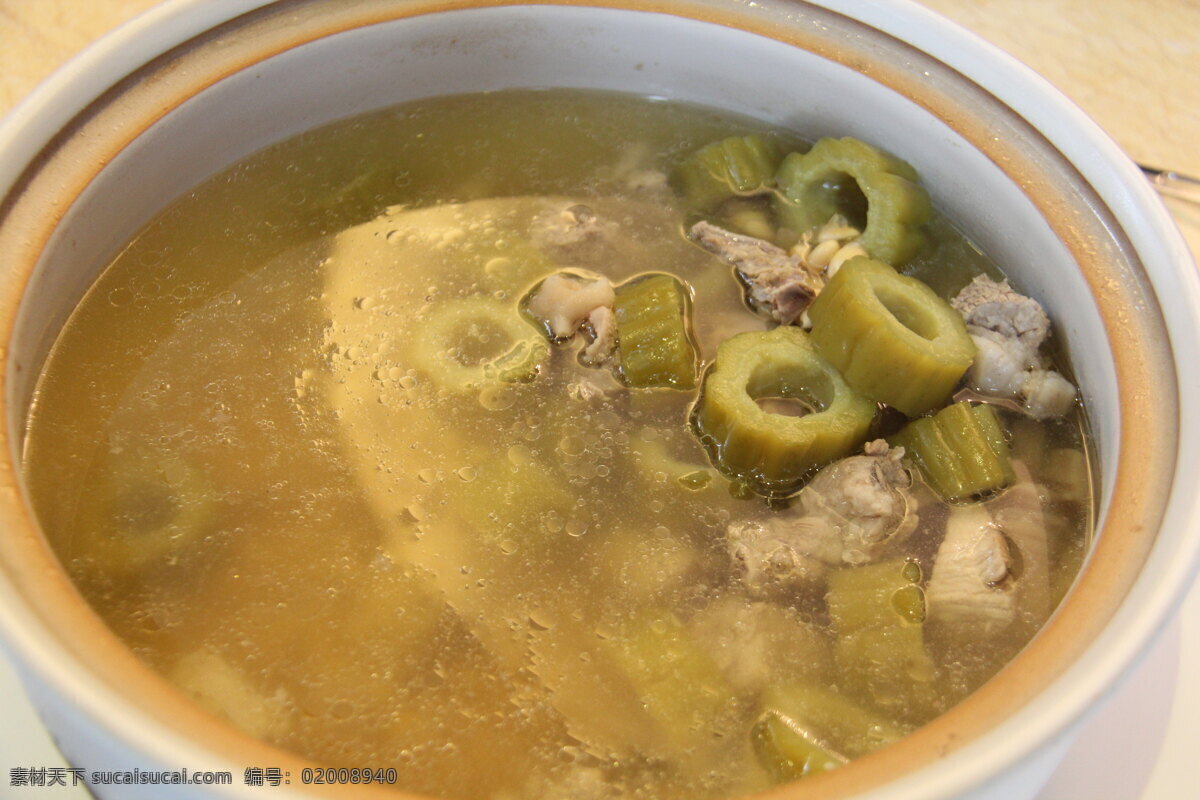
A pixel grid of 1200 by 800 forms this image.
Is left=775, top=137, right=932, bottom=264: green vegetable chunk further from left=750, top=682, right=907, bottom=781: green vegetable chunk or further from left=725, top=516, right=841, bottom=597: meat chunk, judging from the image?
left=750, top=682, right=907, bottom=781: green vegetable chunk

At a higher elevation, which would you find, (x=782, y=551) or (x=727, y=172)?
(x=727, y=172)

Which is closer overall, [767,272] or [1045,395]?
[1045,395]

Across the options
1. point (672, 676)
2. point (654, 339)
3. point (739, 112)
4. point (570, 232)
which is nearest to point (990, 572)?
point (672, 676)

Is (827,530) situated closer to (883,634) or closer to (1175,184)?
(883,634)

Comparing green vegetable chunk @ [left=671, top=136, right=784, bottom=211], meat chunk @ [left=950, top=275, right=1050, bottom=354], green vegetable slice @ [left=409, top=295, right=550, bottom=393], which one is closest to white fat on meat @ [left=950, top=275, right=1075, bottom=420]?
meat chunk @ [left=950, top=275, right=1050, bottom=354]

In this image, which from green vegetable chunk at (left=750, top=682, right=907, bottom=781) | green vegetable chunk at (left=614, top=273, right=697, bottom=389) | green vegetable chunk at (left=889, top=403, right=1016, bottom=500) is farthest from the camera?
green vegetable chunk at (left=614, top=273, right=697, bottom=389)

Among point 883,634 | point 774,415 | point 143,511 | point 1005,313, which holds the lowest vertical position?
point 143,511
